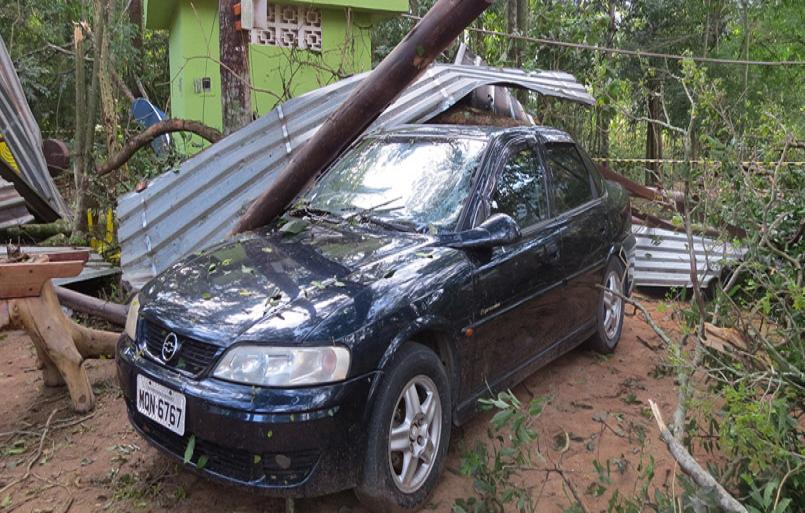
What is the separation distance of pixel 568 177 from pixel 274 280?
101 inches

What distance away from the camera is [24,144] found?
8750mm

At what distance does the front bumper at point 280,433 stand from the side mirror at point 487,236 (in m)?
1.00

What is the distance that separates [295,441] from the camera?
2.56 meters

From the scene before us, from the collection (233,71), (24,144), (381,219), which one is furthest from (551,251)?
(24,144)

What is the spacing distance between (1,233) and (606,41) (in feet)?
39.3

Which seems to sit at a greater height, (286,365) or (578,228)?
(578,228)

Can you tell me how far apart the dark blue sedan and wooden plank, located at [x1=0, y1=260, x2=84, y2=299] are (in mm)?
847

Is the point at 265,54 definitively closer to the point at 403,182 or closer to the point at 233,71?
the point at 233,71

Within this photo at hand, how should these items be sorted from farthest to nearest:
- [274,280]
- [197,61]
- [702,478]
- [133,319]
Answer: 1. [197,61]
2. [133,319]
3. [274,280]
4. [702,478]

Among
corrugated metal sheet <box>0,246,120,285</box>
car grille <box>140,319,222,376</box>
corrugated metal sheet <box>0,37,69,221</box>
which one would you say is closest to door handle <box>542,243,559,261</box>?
car grille <box>140,319,222,376</box>

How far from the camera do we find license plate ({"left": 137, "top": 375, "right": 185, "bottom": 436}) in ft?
8.98

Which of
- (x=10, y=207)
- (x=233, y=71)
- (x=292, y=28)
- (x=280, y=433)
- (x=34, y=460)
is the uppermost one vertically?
(x=292, y=28)

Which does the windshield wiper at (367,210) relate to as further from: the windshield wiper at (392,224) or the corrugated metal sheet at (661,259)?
the corrugated metal sheet at (661,259)

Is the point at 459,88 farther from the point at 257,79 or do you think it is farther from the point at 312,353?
the point at 257,79
